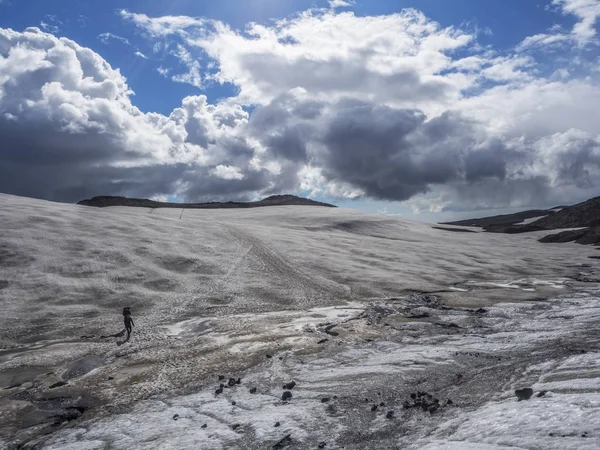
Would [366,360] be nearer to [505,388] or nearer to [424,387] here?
[424,387]

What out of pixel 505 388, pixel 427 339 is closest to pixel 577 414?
pixel 505 388

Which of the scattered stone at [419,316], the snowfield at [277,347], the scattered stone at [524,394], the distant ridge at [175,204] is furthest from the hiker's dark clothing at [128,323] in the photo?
the distant ridge at [175,204]

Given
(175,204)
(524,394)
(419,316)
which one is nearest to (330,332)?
(419,316)

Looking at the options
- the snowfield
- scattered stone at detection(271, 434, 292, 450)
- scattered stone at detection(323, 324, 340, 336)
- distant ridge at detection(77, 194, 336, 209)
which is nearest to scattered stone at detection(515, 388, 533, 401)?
the snowfield

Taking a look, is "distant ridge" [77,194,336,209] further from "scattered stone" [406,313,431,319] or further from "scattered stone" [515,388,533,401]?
"scattered stone" [515,388,533,401]

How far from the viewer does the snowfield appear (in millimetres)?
11266

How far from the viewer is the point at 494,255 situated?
53.1 meters

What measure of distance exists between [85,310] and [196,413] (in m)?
15.5

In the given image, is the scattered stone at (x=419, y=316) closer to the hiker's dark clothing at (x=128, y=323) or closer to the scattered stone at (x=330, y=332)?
the scattered stone at (x=330, y=332)

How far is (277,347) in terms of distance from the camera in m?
19.2

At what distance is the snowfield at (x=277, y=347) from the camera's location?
1127 cm

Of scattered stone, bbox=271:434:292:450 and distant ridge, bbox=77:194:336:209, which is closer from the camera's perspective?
scattered stone, bbox=271:434:292:450

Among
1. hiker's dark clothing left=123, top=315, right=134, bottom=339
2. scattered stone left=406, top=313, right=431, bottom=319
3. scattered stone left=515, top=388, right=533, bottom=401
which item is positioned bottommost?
scattered stone left=406, top=313, right=431, bottom=319

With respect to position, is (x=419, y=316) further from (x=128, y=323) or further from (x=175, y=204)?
(x=175, y=204)
